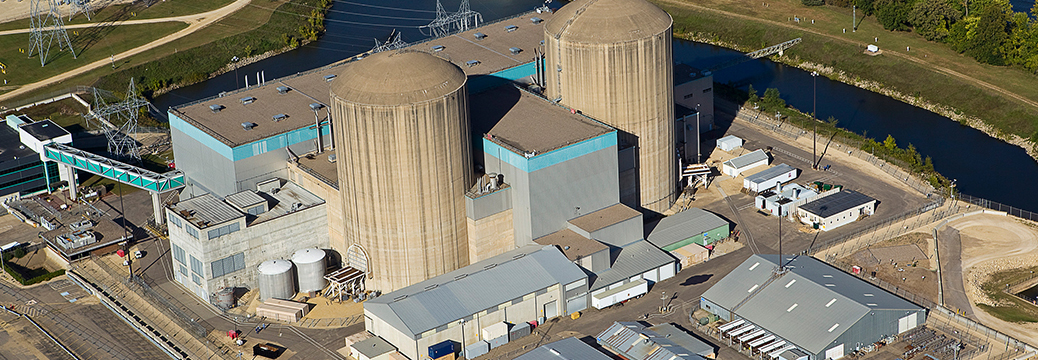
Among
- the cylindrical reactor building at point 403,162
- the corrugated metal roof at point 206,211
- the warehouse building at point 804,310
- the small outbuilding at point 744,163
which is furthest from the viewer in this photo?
the small outbuilding at point 744,163

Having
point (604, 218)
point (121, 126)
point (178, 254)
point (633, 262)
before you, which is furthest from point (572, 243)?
point (121, 126)

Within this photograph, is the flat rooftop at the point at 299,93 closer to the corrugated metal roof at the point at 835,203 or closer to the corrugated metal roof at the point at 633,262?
the corrugated metal roof at the point at 633,262

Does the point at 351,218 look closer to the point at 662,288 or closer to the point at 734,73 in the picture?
the point at 662,288

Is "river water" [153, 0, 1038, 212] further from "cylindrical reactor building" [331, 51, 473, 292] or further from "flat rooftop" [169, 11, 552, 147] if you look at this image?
"cylindrical reactor building" [331, 51, 473, 292]

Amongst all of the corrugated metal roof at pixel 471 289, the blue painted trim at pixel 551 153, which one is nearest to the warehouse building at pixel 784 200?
the blue painted trim at pixel 551 153

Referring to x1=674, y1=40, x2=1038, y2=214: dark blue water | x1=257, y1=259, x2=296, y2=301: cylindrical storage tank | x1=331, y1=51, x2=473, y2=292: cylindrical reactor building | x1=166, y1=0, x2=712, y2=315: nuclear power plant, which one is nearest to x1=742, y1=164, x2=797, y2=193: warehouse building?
x1=166, y1=0, x2=712, y2=315: nuclear power plant

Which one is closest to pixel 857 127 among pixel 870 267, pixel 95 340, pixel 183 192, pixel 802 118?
pixel 802 118
